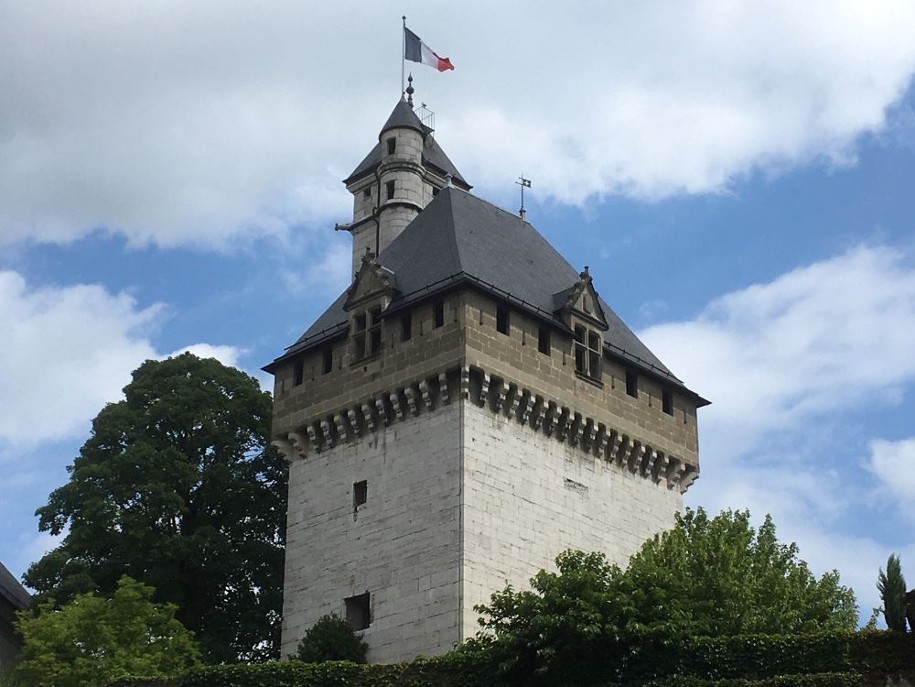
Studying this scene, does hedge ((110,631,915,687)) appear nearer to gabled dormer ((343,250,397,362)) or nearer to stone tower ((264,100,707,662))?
stone tower ((264,100,707,662))

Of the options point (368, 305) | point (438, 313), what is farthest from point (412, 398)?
point (368, 305)

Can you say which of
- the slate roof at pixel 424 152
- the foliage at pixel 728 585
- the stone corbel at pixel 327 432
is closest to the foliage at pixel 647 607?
the foliage at pixel 728 585

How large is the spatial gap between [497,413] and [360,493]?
427 cm

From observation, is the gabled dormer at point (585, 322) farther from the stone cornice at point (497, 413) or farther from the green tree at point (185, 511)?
the green tree at point (185, 511)

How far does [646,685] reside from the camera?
34.0m

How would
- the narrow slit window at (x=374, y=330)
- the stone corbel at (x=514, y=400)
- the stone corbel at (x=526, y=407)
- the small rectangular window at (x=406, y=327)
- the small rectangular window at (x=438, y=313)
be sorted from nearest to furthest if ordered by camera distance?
the stone corbel at (x=514, y=400) < the stone corbel at (x=526, y=407) < the small rectangular window at (x=438, y=313) < the small rectangular window at (x=406, y=327) < the narrow slit window at (x=374, y=330)

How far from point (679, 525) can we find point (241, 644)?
13864 mm

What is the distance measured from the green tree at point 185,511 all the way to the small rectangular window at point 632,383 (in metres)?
11.3

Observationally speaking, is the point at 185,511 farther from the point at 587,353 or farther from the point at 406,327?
the point at 587,353

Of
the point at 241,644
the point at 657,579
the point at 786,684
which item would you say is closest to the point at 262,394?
the point at 241,644

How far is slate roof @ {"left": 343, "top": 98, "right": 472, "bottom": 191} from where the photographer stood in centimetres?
5619

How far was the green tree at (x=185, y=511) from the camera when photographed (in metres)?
49.1

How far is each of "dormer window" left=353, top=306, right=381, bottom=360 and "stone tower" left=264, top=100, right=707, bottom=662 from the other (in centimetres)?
4

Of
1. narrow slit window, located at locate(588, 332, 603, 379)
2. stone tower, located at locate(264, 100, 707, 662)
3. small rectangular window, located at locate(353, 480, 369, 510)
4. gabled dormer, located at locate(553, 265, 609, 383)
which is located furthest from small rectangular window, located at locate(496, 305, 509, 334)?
small rectangular window, located at locate(353, 480, 369, 510)
